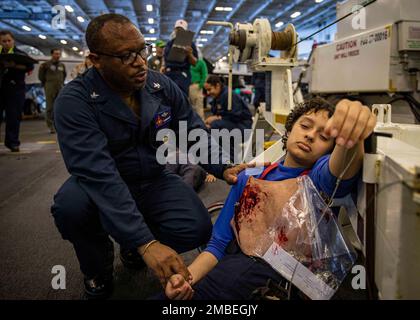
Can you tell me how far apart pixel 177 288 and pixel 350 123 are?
0.67 m

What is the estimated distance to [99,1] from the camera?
10.8 meters

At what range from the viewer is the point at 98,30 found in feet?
4.15

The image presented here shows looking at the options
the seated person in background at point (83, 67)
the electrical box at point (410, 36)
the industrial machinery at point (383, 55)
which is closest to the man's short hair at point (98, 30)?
the seated person in background at point (83, 67)

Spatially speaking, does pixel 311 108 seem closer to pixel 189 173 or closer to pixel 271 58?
pixel 271 58

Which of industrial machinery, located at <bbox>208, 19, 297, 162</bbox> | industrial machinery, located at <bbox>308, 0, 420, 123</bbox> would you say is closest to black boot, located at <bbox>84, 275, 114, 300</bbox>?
industrial machinery, located at <bbox>208, 19, 297, 162</bbox>

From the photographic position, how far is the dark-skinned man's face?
1.25 meters

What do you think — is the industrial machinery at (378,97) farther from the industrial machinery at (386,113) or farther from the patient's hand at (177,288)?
the patient's hand at (177,288)

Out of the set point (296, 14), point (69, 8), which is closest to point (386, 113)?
point (69, 8)

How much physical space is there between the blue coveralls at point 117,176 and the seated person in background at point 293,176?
7.8 inches

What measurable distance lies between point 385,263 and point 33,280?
4.76ft

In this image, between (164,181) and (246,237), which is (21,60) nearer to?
(164,181)

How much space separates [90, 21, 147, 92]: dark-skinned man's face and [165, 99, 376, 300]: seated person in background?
57 cm

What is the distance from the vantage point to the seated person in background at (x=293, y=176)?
0.77 meters
